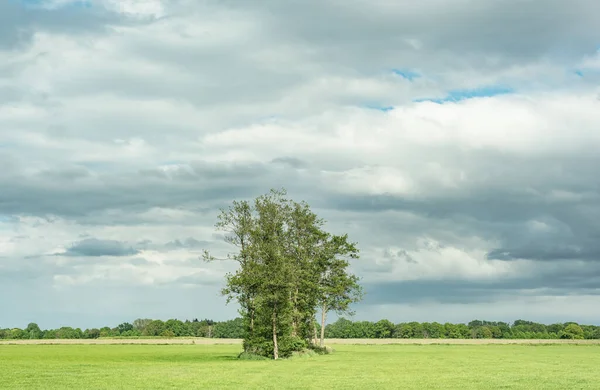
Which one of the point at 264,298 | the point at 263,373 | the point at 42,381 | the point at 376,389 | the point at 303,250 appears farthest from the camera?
the point at 303,250

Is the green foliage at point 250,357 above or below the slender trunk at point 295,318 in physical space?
below

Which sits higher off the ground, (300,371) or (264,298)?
(264,298)

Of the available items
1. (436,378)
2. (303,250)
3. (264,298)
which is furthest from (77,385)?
(303,250)

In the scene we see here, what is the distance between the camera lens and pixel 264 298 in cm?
8569

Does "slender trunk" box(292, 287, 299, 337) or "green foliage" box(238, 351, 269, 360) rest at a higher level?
"slender trunk" box(292, 287, 299, 337)

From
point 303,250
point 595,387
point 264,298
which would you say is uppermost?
point 303,250

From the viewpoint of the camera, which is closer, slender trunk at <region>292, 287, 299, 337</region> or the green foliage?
the green foliage

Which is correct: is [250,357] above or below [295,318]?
below

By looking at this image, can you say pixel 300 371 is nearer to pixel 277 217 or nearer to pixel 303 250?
pixel 277 217

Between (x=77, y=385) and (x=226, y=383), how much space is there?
10.1 metres

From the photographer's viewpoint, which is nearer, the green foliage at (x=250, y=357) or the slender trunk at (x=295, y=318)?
the green foliage at (x=250, y=357)

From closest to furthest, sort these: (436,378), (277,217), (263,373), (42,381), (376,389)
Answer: (376,389) < (42,381) < (436,378) < (263,373) < (277,217)

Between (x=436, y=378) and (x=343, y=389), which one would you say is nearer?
(x=343, y=389)

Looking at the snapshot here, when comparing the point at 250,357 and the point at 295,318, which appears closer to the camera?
the point at 250,357
